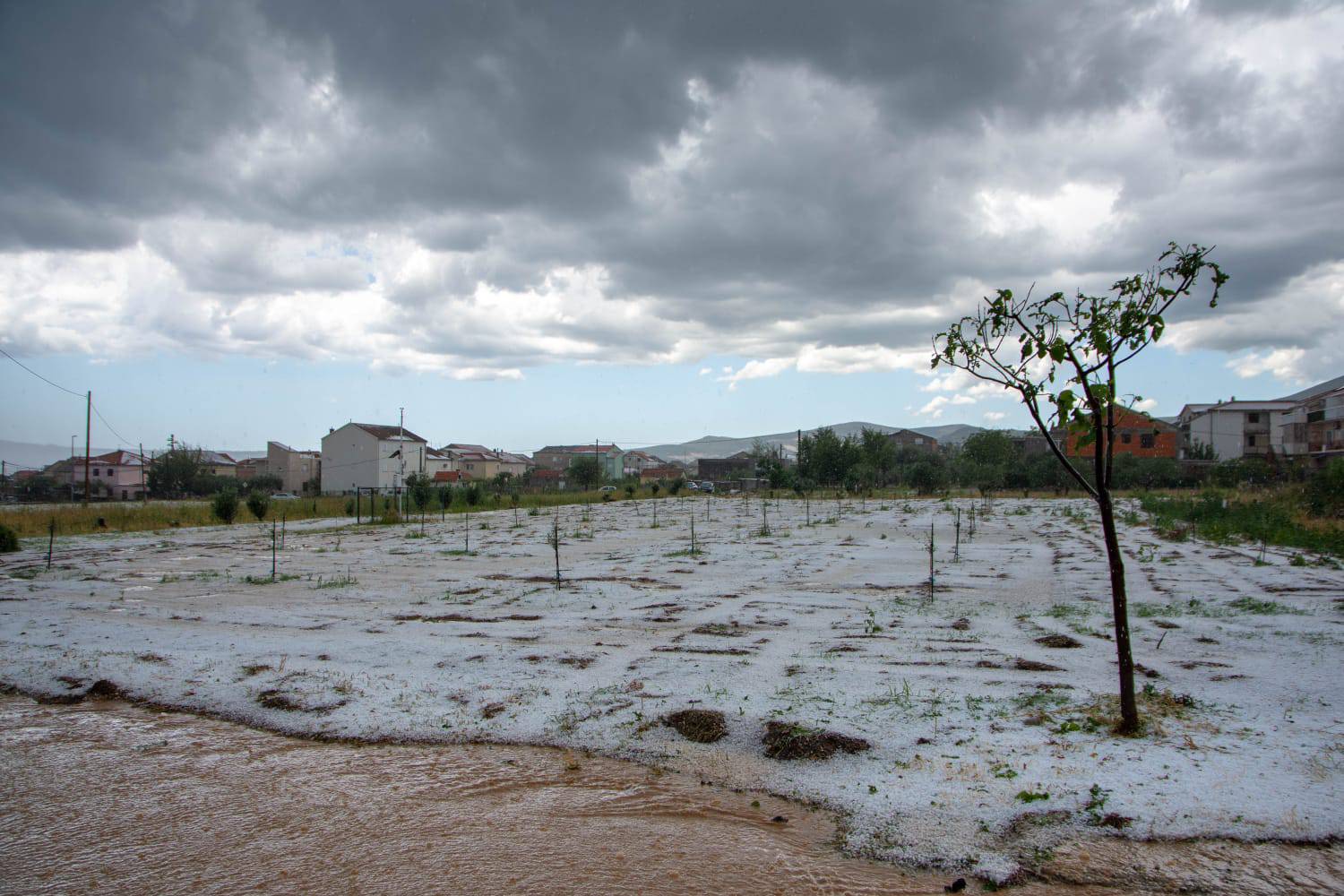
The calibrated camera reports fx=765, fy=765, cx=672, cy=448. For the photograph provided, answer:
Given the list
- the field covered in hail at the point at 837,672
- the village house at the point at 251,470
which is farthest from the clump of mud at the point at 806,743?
the village house at the point at 251,470

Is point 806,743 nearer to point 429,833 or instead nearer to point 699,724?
point 699,724

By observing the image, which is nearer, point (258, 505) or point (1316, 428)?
point (258, 505)

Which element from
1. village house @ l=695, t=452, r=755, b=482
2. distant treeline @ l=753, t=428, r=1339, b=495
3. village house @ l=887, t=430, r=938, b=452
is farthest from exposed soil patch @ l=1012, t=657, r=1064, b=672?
village house @ l=887, t=430, r=938, b=452

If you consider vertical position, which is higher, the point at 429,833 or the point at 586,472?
the point at 586,472

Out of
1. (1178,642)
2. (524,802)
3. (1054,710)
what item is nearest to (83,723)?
(524,802)

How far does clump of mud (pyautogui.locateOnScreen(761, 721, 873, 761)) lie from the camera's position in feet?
14.2

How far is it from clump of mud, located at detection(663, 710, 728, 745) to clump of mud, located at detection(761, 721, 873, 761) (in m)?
0.31

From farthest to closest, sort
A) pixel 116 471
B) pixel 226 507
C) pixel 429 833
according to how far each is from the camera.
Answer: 1. pixel 116 471
2. pixel 226 507
3. pixel 429 833

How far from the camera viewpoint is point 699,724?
4.80m

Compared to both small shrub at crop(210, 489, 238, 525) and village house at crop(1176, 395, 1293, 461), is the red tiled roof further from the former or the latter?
village house at crop(1176, 395, 1293, 461)

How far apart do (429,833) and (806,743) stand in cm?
208

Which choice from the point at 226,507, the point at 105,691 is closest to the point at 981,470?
the point at 226,507

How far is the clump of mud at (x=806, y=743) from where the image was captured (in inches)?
170

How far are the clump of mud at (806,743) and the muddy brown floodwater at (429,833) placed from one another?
1.57 ft
